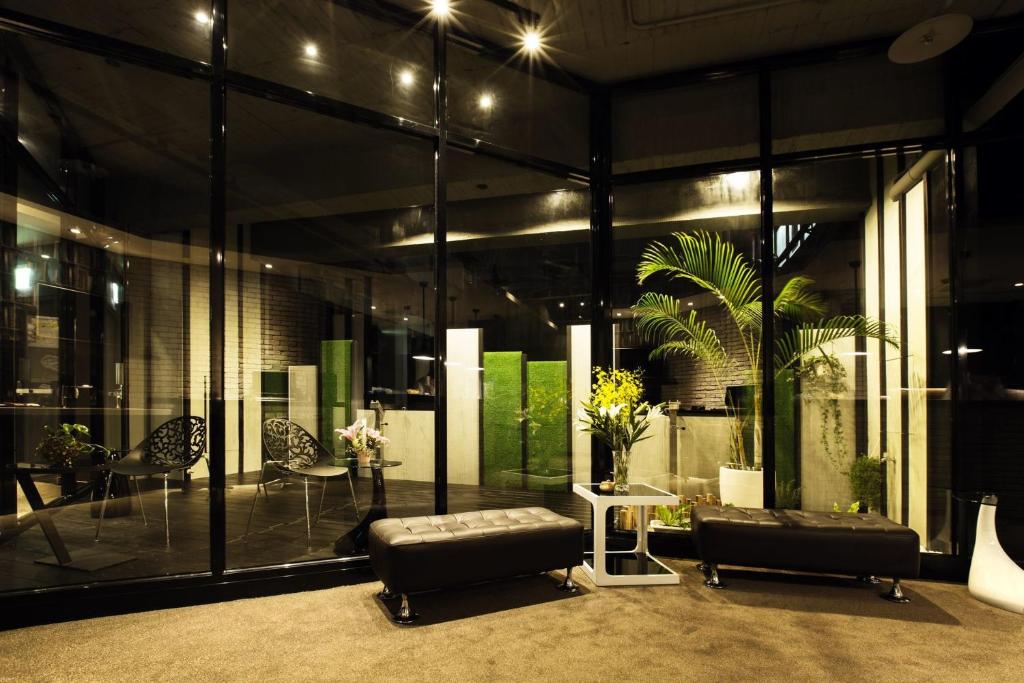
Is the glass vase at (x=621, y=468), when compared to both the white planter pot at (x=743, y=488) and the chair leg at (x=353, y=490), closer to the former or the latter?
the white planter pot at (x=743, y=488)

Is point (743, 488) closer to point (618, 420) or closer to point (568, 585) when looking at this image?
point (618, 420)

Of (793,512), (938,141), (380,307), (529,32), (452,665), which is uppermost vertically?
(529,32)

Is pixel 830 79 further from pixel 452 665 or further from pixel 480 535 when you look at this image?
pixel 452 665

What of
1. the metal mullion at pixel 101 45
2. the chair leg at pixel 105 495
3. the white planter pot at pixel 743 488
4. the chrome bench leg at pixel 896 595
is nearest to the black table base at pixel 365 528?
the chair leg at pixel 105 495

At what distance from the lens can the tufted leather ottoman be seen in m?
3.44

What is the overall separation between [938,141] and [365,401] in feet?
15.3

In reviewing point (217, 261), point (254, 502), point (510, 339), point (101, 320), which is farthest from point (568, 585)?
point (101, 320)

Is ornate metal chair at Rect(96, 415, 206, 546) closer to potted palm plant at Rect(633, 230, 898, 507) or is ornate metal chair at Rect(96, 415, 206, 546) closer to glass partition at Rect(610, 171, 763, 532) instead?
glass partition at Rect(610, 171, 763, 532)

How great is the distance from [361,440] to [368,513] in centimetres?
56

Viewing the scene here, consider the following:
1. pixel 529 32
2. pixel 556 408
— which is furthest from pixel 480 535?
pixel 529 32

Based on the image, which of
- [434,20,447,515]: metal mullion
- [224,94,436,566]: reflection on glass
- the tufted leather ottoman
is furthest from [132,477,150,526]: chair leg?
[434,20,447,515]: metal mullion

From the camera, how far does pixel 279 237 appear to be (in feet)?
14.0

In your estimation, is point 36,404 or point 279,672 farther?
point 36,404

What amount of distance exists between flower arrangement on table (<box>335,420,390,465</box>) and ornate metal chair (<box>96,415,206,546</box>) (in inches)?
35.5
